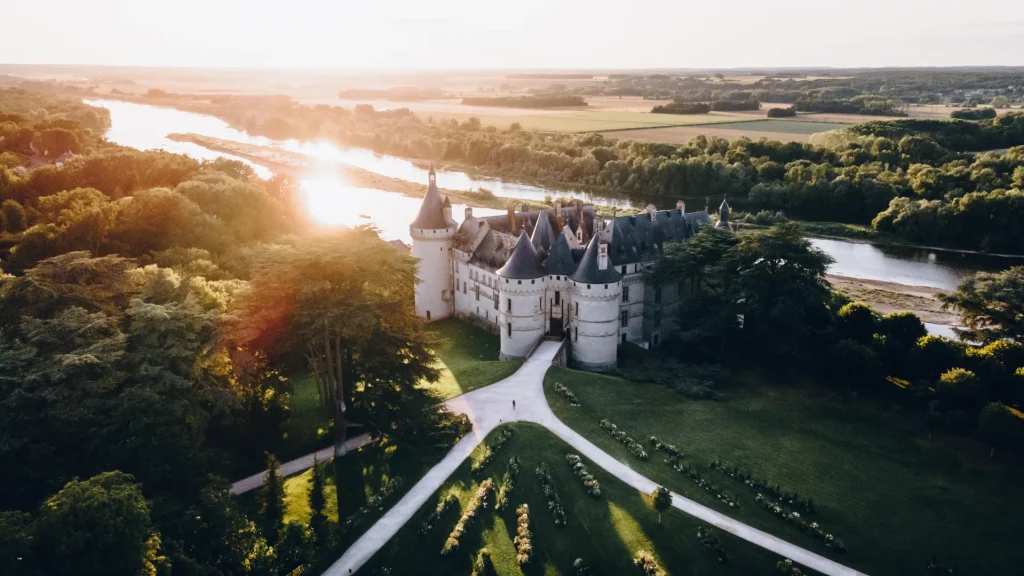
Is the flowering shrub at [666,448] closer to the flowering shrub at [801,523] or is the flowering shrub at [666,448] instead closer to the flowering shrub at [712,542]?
the flowering shrub at [801,523]

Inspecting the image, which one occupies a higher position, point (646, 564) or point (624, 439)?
point (624, 439)

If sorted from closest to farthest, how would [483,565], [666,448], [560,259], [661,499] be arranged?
[483,565], [661,499], [666,448], [560,259]

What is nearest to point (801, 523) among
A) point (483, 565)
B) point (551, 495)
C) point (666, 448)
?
point (666, 448)

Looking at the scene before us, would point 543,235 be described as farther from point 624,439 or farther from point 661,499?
point 661,499

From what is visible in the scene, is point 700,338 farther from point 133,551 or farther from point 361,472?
point 133,551

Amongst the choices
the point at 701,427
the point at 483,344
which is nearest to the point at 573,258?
the point at 483,344

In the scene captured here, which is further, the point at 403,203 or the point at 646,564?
the point at 403,203
